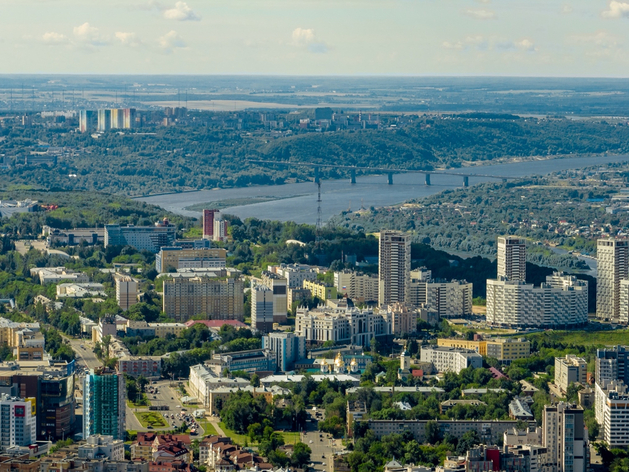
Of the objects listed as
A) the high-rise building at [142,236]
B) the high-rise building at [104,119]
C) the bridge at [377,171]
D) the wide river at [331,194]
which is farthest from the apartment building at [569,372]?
the high-rise building at [104,119]

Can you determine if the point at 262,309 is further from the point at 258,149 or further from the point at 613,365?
the point at 258,149

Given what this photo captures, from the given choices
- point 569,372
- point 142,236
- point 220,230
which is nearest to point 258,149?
point 220,230

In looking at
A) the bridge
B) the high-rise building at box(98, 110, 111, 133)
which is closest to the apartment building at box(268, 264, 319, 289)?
the bridge

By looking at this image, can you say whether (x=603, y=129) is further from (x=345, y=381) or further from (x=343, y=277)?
(x=345, y=381)

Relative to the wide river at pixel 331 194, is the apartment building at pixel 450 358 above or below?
below

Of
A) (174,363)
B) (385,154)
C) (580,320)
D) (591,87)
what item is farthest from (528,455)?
(591,87)

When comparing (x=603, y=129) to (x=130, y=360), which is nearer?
(x=130, y=360)

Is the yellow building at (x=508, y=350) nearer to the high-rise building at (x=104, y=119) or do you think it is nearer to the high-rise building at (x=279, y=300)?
the high-rise building at (x=279, y=300)
